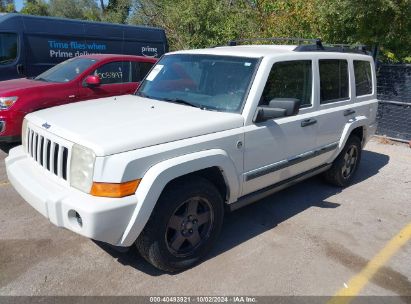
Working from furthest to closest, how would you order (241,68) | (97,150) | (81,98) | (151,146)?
1. (81,98)
2. (241,68)
3. (151,146)
4. (97,150)

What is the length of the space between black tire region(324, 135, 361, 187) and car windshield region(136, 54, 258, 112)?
7.25 feet

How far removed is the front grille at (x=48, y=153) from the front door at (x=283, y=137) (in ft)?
5.08

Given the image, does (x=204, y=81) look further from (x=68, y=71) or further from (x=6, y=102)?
(x=68, y=71)

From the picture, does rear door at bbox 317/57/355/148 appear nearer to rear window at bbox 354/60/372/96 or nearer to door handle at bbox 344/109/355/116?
door handle at bbox 344/109/355/116

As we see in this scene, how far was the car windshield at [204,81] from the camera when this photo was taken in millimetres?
3723

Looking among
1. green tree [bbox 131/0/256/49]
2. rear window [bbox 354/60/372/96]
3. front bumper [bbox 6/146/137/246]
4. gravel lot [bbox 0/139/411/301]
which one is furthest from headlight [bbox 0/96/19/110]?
green tree [bbox 131/0/256/49]

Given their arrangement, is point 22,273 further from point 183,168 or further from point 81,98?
point 81,98

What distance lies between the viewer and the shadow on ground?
3584mm

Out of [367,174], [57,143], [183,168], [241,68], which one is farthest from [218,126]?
[367,174]

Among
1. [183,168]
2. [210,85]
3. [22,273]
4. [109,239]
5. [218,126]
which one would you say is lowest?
[22,273]

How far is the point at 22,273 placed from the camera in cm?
325

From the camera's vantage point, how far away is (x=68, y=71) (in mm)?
7242

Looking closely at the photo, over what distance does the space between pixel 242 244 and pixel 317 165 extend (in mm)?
1531

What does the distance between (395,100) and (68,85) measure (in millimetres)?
6393
